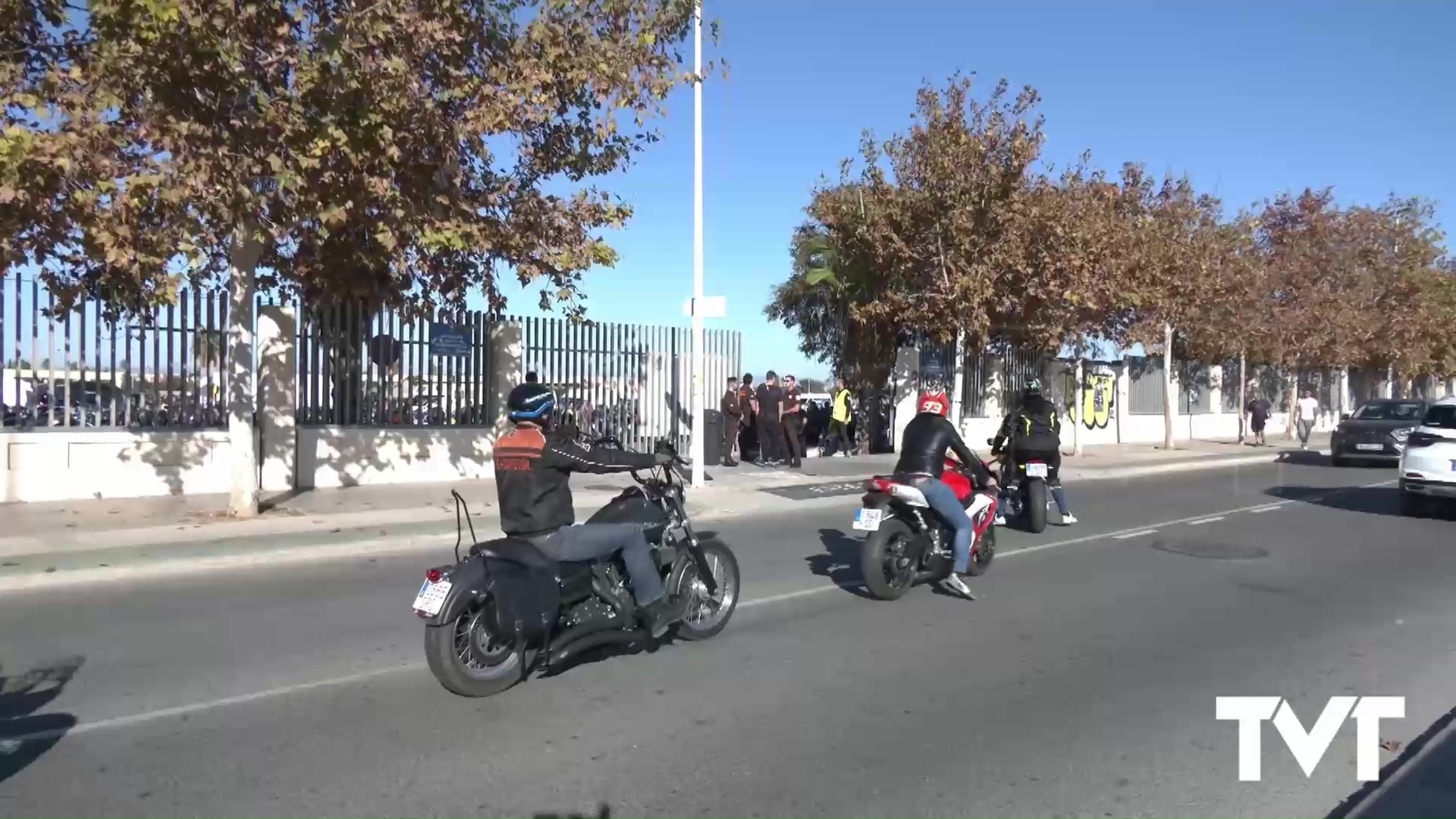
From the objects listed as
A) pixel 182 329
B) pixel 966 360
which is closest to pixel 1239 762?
A: pixel 182 329

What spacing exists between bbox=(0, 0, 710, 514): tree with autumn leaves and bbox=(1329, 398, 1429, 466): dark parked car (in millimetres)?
18804

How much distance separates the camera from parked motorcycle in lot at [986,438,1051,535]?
12.5m

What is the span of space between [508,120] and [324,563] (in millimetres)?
5092

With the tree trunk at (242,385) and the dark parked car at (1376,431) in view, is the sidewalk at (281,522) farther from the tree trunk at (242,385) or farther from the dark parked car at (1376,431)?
the dark parked car at (1376,431)

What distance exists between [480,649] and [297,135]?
6.82 m

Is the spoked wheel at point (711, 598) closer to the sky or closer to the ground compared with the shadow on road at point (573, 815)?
closer to the sky

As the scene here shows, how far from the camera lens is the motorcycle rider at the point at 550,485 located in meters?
5.92

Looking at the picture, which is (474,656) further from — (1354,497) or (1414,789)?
(1354,497)

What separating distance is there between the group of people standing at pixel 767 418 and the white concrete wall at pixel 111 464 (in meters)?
9.14

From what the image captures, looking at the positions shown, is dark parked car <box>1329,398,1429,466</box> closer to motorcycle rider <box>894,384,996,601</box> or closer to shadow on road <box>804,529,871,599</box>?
shadow on road <box>804,529,871,599</box>

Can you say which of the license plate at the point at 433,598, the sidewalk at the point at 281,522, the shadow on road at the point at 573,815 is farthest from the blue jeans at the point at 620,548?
the sidewalk at the point at 281,522

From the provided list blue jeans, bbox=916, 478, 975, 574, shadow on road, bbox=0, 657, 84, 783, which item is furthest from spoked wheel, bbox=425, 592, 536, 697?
blue jeans, bbox=916, 478, 975, 574

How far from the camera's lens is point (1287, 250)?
113 feet

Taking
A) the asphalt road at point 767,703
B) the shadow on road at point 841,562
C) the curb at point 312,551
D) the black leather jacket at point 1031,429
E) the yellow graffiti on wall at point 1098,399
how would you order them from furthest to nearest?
the yellow graffiti on wall at point 1098,399 < the black leather jacket at point 1031,429 < the curb at point 312,551 < the shadow on road at point 841,562 < the asphalt road at point 767,703
